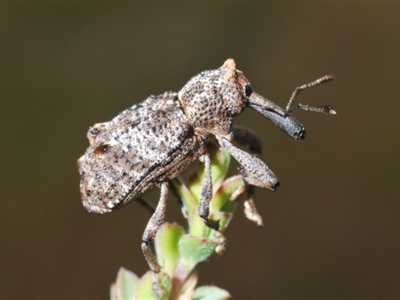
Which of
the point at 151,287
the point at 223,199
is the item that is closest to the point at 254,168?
the point at 223,199

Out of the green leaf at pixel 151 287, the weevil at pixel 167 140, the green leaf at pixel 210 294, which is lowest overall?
the green leaf at pixel 210 294

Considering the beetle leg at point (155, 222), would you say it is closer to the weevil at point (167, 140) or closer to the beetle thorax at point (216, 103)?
the weevil at point (167, 140)

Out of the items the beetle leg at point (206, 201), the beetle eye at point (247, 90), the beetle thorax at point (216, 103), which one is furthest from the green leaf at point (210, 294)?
the beetle eye at point (247, 90)

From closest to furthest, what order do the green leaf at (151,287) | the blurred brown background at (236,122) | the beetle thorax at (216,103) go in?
the green leaf at (151,287) → the beetle thorax at (216,103) → the blurred brown background at (236,122)

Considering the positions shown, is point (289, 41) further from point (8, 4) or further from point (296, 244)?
point (8, 4)

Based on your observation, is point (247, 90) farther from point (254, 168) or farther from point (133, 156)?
point (133, 156)

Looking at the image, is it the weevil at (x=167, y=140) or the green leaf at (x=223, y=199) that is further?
the weevil at (x=167, y=140)

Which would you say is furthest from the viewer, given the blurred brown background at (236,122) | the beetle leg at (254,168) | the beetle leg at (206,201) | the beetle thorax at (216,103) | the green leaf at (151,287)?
the blurred brown background at (236,122)
